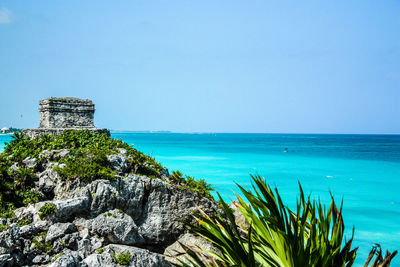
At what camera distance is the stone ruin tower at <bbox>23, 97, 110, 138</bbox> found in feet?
37.7

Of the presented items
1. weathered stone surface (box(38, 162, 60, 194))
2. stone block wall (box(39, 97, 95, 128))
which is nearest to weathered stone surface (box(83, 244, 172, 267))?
weathered stone surface (box(38, 162, 60, 194))

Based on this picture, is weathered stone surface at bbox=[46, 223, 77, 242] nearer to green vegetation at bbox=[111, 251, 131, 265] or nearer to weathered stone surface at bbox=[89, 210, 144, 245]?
weathered stone surface at bbox=[89, 210, 144, 245]

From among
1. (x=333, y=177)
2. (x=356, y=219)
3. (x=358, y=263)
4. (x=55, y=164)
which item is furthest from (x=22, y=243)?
(x=333, y=177)

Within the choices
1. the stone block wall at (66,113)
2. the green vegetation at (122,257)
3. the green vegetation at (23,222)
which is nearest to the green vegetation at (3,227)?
the green vegetation at (23,222)

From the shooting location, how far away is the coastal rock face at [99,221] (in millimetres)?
6156

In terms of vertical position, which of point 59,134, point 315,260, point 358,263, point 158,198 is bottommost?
point 358,263

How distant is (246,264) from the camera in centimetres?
360

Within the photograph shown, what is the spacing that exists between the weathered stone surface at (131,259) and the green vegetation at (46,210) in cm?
148

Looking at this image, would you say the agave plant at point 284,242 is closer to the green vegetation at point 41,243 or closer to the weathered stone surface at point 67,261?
the weathered stone surface at point 67,261

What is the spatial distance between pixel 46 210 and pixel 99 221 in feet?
3.79

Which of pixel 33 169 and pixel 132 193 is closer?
pixel 132 193

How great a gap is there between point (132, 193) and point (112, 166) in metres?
1.06

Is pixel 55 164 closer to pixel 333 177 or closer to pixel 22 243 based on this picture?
pixel 22 243

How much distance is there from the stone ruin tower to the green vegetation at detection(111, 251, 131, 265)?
6217 millimetres
